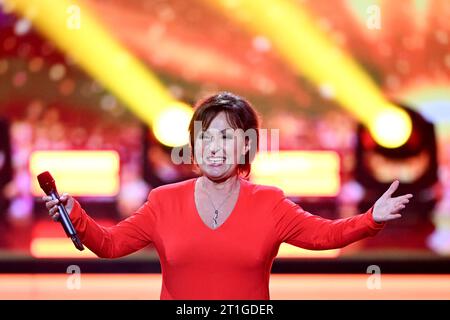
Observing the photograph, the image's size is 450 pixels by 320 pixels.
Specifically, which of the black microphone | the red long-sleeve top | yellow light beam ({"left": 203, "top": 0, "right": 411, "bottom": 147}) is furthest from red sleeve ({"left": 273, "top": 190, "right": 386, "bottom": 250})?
yellow light beam ({"left": 203, "top": 0, "right": 411, "bottom": 147})

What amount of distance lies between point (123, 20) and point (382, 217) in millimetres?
2862

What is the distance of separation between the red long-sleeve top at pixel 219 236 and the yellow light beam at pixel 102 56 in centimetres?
260

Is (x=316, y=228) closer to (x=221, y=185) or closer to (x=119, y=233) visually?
(x=221, y=185)

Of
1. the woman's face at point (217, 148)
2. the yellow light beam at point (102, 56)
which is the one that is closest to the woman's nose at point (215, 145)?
the woman's face at point (217, 148)

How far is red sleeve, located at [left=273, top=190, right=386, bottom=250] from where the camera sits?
1782mm

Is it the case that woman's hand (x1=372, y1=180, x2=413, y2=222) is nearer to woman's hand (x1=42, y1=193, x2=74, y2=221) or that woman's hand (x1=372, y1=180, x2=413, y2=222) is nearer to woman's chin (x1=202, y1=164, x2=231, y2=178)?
woman's chin (x1=202, y1=164, x2=231, y2=178)

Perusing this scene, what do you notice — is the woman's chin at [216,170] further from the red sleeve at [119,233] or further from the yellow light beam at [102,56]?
the yellow light beam at [102,56]

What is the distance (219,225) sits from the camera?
1.76m

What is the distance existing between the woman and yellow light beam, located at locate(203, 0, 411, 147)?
259cm

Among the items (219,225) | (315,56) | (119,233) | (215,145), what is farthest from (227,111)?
(315,56)

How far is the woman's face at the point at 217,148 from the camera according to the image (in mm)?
1789

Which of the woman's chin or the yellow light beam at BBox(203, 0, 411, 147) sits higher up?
the yellow light beam at BBox(203, 0, 411, 147)
